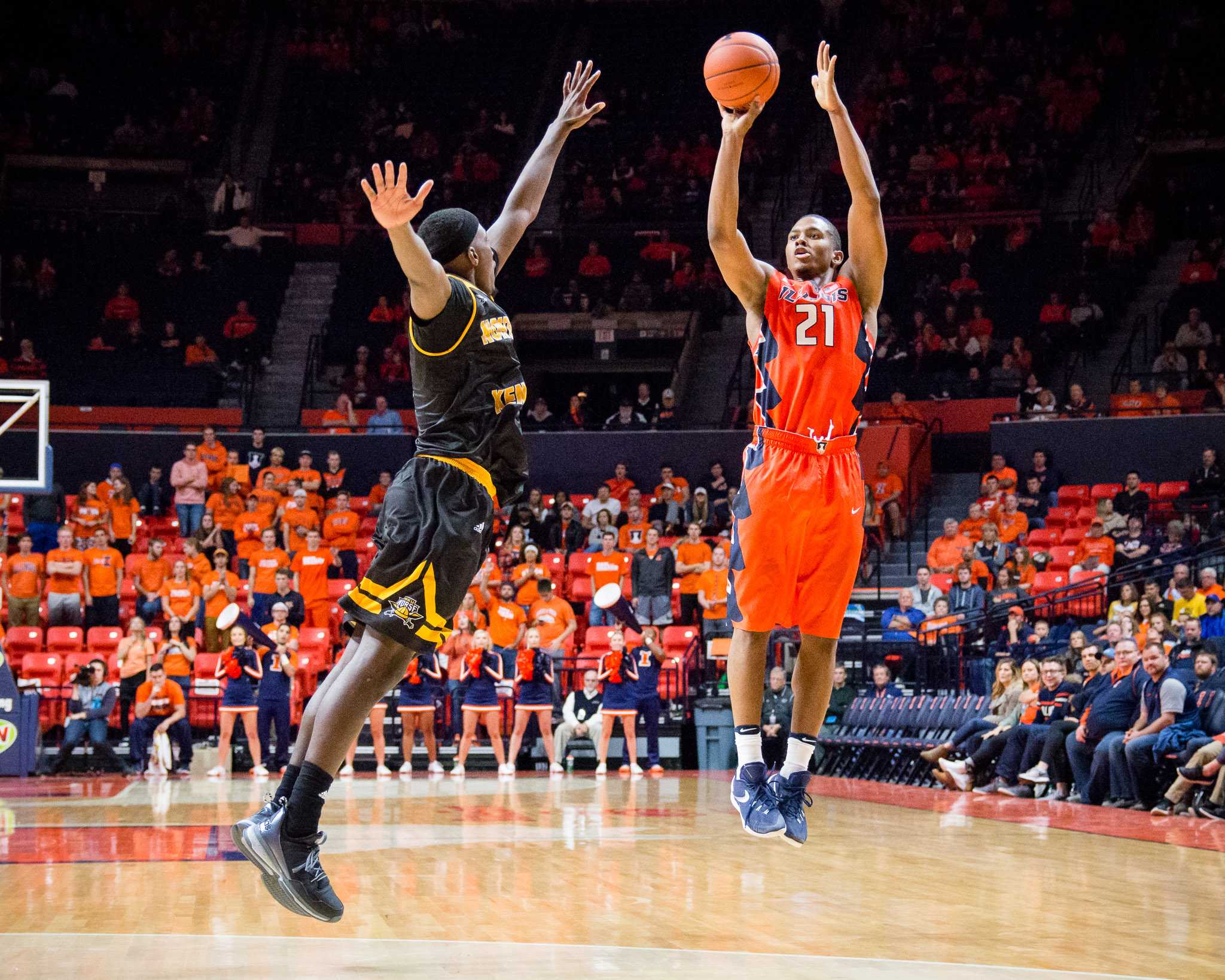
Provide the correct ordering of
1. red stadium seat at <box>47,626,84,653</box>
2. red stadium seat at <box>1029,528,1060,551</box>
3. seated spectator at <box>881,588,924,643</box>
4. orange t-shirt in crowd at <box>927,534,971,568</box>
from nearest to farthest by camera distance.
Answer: seated spectator at <box>881,588,924,643</box>, red stadium seat at <box>47,626,84,653</box>, red stadium seat at <box>1029,528,1060,551</box>, orange t-shirt in crowd at <box>927,534,971,568</box>

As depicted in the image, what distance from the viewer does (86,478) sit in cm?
2056

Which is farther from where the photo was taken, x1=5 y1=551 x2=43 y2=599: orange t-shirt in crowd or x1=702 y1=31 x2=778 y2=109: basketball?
x1=5 y1=551 x2=43 y2=599: orange t-shirt in crowd

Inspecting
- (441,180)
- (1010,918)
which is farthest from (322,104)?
(1010,918)

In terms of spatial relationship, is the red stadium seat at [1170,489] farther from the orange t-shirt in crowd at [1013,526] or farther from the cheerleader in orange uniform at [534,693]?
the cheerleader in orange uniform at [534,693]

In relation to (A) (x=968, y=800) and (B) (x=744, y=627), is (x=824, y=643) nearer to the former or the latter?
(B) (x=744, y=627)

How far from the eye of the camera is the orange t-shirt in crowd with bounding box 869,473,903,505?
774 inches

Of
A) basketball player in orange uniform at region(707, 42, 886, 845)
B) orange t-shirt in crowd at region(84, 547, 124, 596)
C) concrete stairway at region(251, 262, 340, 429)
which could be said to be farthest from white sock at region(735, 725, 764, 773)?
concrete stairway at region(251, 262, 340, 429)

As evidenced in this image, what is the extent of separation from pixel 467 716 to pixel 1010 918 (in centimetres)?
995

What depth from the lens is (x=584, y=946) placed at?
593 cm

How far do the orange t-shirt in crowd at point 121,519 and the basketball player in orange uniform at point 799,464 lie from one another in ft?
48.7

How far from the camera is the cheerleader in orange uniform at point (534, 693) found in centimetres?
1566

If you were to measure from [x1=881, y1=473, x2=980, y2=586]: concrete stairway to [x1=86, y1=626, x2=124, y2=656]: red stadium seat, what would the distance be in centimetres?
940

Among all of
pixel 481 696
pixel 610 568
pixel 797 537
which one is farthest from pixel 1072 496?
pixel 797 537

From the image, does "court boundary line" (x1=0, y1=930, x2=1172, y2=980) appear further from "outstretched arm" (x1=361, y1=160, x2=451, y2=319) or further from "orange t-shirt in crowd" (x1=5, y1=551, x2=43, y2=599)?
"orange t-shirt in crowd" (x1=5, y1=551, x2=43, y2=599)
